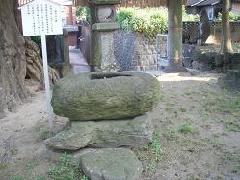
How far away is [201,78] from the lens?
9.83m

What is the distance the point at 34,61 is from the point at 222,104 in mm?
4817

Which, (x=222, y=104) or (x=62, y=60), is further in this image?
(x=62, y=60)

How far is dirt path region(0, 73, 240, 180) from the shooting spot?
4945mm

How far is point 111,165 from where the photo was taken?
4656 millimetres

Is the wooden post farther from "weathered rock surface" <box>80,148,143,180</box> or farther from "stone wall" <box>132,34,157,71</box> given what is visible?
"weathered rock surface" <box>80,148,143,180</box>

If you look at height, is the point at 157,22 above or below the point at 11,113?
above

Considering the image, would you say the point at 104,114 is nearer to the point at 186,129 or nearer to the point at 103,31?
the point at 186,129

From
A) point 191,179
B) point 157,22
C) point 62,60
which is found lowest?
point 191,179

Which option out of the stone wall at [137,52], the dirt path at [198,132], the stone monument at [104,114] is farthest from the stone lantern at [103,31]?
the stone wall at [137,52]

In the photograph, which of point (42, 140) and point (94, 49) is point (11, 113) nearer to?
point (42, 140)

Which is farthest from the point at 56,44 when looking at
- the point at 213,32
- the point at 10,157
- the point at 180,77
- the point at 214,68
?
the point at 213,32

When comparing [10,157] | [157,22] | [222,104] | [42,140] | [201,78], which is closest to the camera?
[10,157]

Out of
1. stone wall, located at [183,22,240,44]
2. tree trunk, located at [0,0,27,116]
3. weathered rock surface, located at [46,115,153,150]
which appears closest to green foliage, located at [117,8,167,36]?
stone wall, located at [183,22,240,44]

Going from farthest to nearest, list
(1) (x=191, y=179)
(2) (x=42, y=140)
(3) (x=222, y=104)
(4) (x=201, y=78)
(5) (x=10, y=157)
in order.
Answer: (4) (x=201, y=78)
(3) (x=222, y=104)
(2) (x=42, y=140)
(5) (x=10, y=157)
(1) (x=191, y=179)
